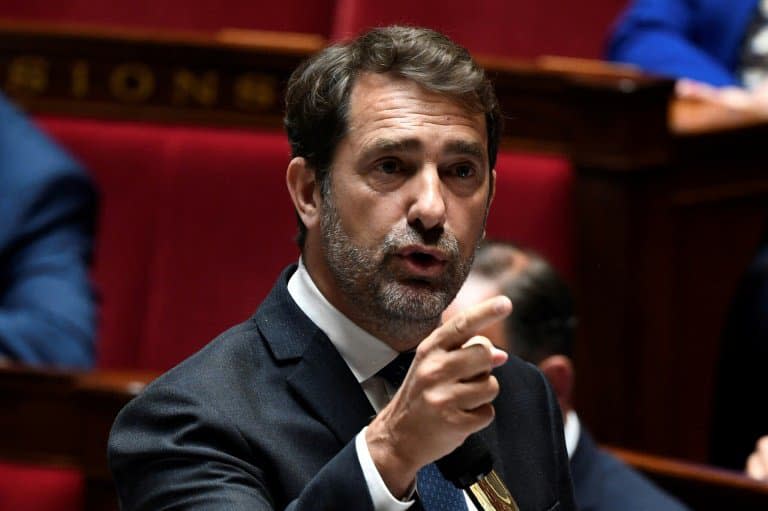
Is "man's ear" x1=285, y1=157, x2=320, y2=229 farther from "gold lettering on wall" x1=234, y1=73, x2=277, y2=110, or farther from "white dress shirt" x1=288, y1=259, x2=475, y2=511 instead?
"gold lettering on wall" x1=234, y1=73, x2=277, y2=110

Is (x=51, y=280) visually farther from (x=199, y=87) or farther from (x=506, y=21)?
(x=506, y=21)

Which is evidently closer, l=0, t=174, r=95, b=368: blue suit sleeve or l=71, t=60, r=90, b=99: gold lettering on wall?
l=0, t=174, r=95, b=368: blue suit sleeve

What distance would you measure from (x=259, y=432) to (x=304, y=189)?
11 centimetres

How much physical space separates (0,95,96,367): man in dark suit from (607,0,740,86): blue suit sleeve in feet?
1.68

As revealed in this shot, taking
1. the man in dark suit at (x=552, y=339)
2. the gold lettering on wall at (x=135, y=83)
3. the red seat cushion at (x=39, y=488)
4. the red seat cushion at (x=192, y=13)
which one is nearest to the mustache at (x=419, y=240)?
the man in dark suit at (x=552, y=339)

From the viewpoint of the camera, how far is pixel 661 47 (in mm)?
1338

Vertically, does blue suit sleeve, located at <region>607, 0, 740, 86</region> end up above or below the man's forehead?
below

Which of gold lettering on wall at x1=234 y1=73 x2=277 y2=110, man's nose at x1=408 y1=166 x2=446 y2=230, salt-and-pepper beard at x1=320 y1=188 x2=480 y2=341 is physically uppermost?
man's nose at x1=408 y1=166 x2=446 y2=230

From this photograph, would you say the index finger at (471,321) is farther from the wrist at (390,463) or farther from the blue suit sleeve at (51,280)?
the blue suit sleeve at (51,280)

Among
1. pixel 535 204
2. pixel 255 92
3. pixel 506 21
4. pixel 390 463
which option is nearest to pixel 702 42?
pixel 506 21

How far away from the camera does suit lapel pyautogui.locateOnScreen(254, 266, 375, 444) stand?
0.53m

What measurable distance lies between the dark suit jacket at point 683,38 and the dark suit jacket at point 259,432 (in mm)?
827

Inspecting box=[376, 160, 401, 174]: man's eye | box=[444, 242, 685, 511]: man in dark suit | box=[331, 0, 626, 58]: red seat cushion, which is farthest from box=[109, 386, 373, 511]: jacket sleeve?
box=[331, 0, 626, 58]: red seat cushion

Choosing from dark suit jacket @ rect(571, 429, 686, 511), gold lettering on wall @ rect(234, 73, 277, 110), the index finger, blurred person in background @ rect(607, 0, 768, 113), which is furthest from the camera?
blurred person in background @ rect(607, 0, 768, 113)
